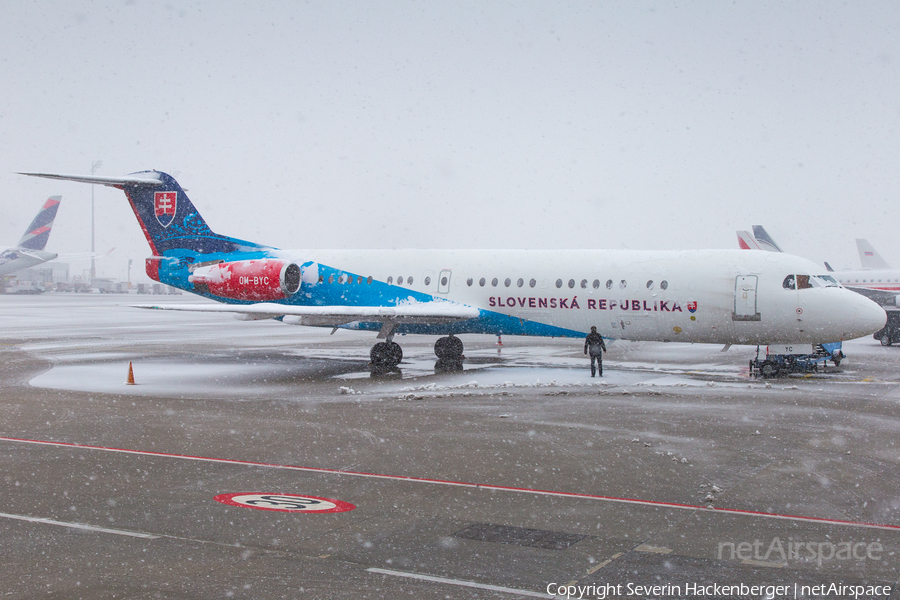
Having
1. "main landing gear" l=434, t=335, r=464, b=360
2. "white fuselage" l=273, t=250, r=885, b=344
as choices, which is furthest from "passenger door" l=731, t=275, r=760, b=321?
"main landing gear" l=434, t=335, r=464, b=360

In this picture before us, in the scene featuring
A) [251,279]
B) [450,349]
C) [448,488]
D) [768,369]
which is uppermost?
[251,279]

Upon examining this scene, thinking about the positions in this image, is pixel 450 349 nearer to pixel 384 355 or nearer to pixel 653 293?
pixel 384 355

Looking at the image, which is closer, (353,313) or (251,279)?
(353,313)

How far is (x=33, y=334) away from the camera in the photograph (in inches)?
1501

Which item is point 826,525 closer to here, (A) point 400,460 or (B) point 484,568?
(B) point 484,568

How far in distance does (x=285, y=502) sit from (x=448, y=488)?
1895 millimetres

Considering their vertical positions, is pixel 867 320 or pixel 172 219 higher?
pixel 172 219

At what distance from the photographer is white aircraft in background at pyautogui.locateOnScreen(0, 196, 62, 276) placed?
3248 inches

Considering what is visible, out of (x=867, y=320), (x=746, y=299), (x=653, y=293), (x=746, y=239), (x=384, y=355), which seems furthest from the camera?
(x=746, y=239)

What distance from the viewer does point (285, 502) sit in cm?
857

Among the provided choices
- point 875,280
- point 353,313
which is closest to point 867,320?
point 353,313

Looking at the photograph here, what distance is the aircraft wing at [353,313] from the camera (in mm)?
22141

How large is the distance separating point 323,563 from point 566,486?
3.63m

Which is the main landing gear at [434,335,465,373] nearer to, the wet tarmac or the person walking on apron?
the wet tarmac
